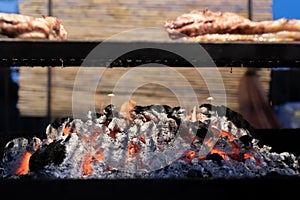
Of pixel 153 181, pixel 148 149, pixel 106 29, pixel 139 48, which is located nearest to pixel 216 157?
pixel 148 149

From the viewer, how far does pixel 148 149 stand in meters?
1.68

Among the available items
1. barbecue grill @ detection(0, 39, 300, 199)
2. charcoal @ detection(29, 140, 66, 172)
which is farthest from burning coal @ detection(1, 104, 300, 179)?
barbecue grill @ detection(0, 39, 300, 199)

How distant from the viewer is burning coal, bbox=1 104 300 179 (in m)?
1.56

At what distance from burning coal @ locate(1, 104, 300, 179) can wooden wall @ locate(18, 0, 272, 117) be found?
58.3 inches

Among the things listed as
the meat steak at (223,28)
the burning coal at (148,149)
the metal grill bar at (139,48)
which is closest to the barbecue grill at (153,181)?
the metal grill bar at (139,48)

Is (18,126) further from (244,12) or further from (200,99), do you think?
(244,12)

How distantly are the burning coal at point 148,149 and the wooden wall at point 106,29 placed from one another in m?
1.48

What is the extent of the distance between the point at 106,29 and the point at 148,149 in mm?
1920

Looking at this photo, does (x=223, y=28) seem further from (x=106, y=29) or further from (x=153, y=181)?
(x=106, y=29)

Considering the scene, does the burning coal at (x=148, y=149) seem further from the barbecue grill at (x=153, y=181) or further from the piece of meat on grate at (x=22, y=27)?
the piece of meat on grate at (x=22, y=27)

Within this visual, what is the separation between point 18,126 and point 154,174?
2752 millimetres

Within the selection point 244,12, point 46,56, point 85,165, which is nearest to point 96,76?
point 244,12

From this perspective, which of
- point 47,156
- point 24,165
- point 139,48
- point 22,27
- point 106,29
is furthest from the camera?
point 106,29

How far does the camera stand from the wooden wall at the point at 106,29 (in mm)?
3449
